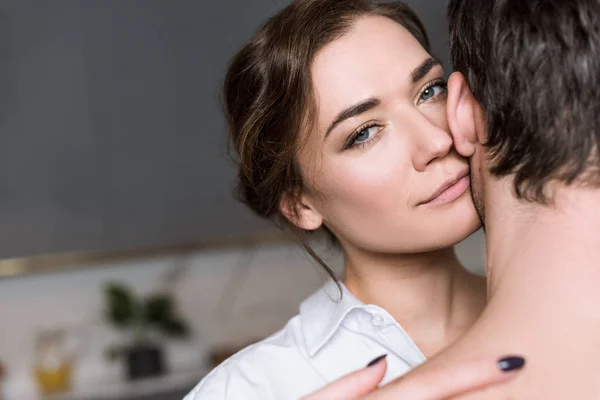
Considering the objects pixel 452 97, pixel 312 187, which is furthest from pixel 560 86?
pixel 312 187

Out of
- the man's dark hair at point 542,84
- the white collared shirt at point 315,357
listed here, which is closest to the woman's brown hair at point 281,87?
the white collared shirt at point 315,357

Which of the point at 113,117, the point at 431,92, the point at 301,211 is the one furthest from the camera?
the point at 113,117

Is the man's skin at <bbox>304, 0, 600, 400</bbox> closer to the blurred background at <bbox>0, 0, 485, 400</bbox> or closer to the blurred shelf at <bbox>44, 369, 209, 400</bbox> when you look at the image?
the blurred background at <bbox>0, 0, 485, 400</bbox>

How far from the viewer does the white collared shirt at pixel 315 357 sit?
4.92 ft

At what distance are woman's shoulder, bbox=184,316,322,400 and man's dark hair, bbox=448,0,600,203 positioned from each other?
2.23ft

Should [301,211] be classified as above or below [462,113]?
below

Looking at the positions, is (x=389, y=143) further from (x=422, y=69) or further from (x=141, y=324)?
(x=141, y=324)

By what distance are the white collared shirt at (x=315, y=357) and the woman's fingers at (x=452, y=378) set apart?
541 millimetres

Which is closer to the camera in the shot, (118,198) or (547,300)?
(547,300)

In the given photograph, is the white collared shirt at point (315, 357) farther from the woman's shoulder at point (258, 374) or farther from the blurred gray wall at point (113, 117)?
the blurred gray wall at point (113, 117)

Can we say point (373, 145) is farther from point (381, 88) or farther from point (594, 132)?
point (594, 132)

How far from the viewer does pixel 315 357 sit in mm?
1538

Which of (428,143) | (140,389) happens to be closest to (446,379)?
(428,143)

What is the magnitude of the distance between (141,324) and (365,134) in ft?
8.24
